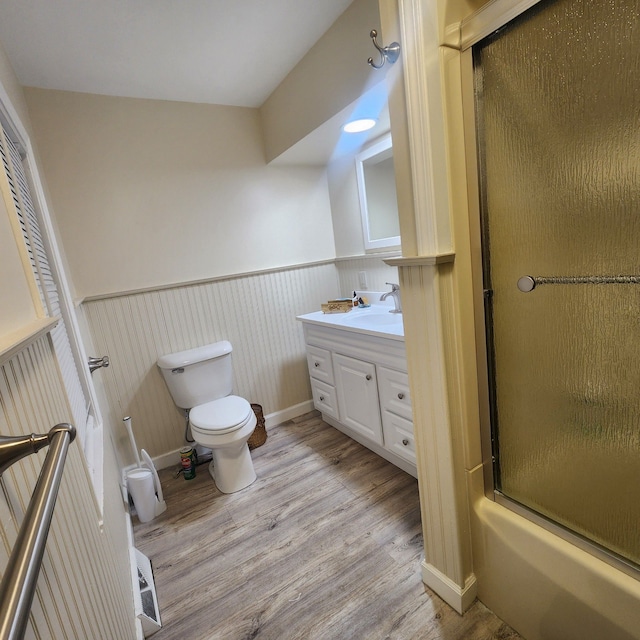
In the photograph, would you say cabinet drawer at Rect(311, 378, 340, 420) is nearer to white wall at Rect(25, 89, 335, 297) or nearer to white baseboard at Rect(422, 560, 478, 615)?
white wall at Rect(25, 89, 335, 297)

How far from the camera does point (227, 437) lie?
1.87m

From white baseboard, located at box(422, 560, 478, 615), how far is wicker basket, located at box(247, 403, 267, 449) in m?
1.43

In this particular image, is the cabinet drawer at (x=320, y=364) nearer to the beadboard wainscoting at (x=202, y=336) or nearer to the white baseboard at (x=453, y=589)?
the beadboard wainscoting at (x=202, y=336)

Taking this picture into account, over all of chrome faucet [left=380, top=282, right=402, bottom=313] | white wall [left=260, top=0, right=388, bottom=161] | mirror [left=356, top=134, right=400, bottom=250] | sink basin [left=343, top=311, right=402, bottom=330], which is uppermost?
white wall [left=260, top=0, right=388, bottom=161]

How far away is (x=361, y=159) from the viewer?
2469 millimetres

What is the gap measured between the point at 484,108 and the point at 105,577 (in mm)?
1598

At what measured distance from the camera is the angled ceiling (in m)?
1.46

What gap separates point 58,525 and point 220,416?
1413 millimetres

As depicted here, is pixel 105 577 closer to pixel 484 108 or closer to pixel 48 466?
pixel 48 466

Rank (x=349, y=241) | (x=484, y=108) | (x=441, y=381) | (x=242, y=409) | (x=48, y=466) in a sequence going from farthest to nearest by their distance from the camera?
(x=349, y=241) < (x=242, y=409) < (x=441, y=381) < (x=484, y=108) < (x=48, y=466)

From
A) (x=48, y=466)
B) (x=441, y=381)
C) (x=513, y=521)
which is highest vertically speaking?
(x=48, y=466)

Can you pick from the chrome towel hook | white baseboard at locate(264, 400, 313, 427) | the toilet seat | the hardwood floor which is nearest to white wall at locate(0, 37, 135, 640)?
the hardwood floor

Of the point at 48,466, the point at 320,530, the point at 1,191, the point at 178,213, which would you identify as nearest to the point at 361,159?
the point at 178,213

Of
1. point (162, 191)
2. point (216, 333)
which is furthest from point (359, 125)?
point (216, 333)
